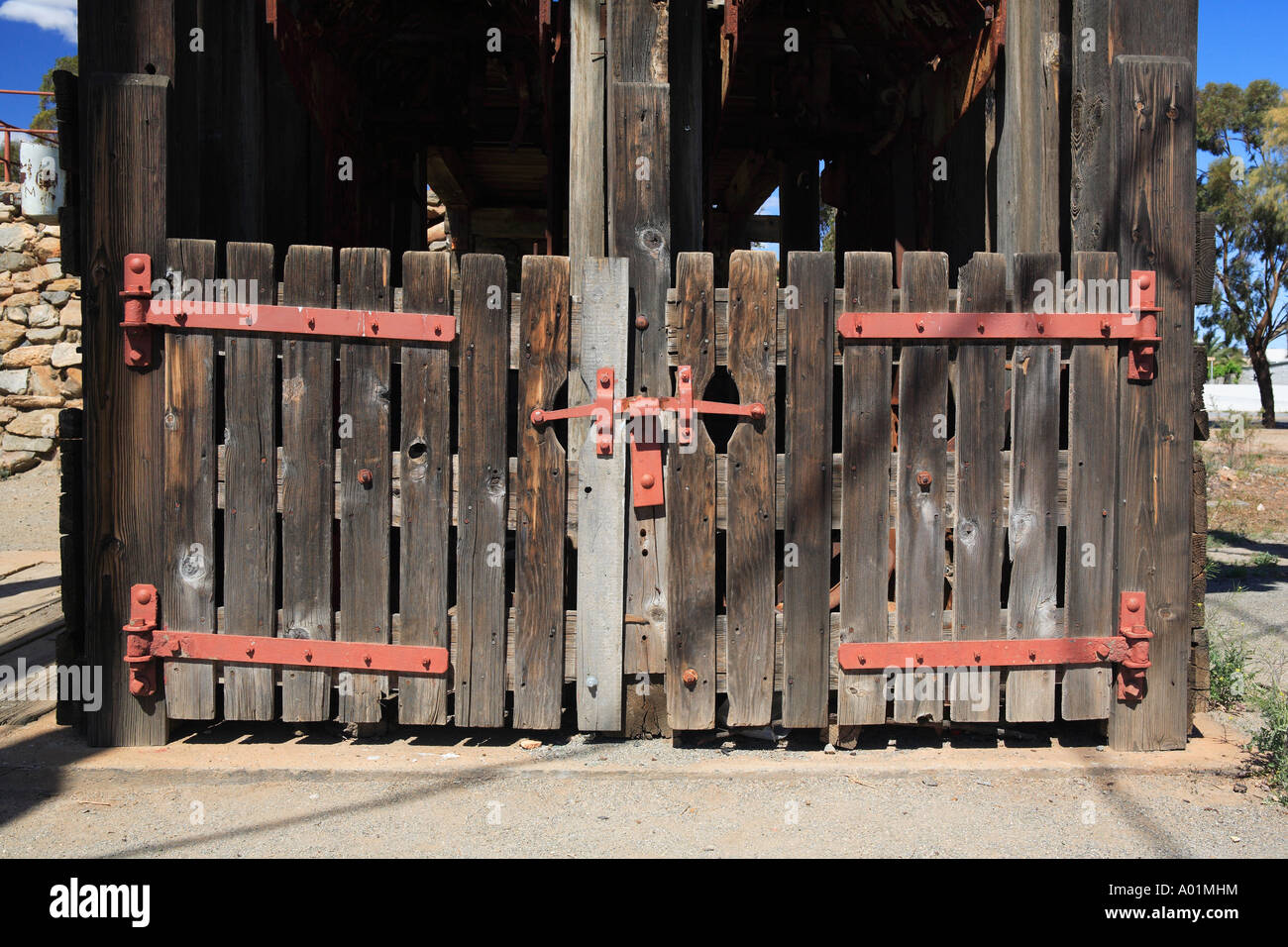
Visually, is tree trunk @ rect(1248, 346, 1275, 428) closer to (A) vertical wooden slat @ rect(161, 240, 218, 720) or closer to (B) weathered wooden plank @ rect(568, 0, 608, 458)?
(B) weathered wooden plank @ rect(568, 0, 608, 458)

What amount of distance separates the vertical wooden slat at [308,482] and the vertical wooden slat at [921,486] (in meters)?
2.17

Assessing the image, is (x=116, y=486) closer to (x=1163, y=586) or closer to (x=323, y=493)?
(x=323, y=493)

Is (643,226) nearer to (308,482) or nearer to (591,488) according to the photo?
(591,488)

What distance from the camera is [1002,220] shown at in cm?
413

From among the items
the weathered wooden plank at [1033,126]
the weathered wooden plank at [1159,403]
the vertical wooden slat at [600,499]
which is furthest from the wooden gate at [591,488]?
the weathered wooden plank at [1033,126]

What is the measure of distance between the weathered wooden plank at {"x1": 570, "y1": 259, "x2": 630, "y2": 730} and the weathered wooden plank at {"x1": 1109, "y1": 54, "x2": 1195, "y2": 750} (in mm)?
1960

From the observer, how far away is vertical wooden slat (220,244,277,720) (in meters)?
3.47

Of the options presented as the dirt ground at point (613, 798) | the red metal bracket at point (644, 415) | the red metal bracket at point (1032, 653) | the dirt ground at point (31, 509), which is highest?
the red metal bracket at point (644, 415)

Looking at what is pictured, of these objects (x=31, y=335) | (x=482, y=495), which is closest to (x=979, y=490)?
A: (x=482, y=495)

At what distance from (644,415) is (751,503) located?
523mm

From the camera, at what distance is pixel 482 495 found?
138 inches

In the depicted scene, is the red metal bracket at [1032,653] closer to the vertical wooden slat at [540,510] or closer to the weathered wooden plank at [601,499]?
the weathered wooden plank at [601,499]


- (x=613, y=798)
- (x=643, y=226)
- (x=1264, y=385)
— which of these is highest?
(x=1264, y=385)

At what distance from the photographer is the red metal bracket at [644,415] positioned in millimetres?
3453
